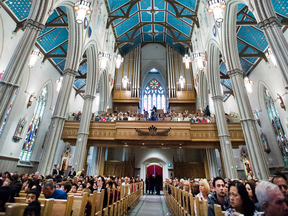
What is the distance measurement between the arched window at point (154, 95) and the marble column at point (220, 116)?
33.0 ft

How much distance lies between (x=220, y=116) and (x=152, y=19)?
46.8 feet

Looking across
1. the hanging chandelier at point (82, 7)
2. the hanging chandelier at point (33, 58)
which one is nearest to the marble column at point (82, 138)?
the hanging chandelier at point (33, 58)

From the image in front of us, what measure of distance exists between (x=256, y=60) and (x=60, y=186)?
15412 millimetres

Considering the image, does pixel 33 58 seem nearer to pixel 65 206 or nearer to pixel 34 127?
pixel 34 127

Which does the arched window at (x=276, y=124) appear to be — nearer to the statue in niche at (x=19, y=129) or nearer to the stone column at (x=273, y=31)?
the stone column at (x=273, y=31)

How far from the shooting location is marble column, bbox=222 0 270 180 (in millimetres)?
7688

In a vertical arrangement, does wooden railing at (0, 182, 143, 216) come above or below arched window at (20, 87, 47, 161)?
below

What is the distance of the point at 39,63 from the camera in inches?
496

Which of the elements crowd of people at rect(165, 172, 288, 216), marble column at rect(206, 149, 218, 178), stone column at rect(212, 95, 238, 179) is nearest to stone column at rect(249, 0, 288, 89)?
crowd of people at rect(165, 172, 288, 216)

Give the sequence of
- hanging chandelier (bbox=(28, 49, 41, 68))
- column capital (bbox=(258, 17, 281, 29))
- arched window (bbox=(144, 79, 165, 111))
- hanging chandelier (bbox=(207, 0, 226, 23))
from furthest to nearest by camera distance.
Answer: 1. arched window (bbox=(144, 79, 165, 111))
2. hanging chandelier (bbox=(28, 49, 41, 68))
3. hanging chandelier (bbox=(207, 0, 226, 23))
4. column capital (bbox=(258, 17, 281, 29))

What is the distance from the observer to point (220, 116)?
1098 cm

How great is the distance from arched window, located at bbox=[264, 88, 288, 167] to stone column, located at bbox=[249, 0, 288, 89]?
26.0 feet

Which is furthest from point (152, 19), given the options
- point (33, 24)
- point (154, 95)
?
point (33, 24)

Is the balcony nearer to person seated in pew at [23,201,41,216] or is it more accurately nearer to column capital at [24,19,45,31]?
column capital at [24,19,45,31]
